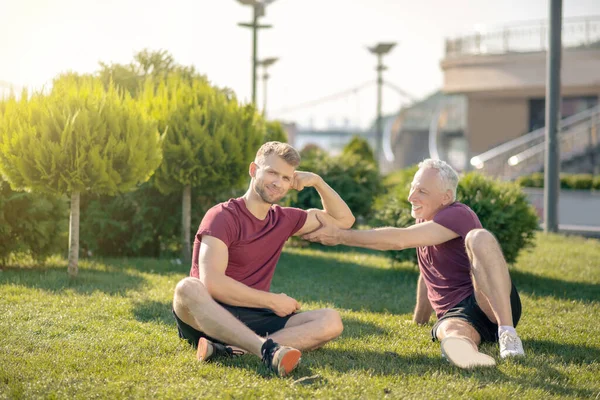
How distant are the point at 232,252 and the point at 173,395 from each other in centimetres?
133

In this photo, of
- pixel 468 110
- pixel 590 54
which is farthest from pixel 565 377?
pixel 468 110

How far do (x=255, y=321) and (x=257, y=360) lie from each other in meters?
0.34

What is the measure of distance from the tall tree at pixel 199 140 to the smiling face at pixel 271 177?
219 inches

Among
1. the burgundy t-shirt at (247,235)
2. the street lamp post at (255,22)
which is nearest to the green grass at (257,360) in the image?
the burgundy t-shirt at (247,235)

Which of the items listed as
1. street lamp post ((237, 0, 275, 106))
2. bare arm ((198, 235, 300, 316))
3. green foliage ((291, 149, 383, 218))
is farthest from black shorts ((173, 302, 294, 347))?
street lamp post ((237, 0, 275, 106))

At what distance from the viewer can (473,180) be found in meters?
10.8

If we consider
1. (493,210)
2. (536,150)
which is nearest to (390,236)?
(493,210)

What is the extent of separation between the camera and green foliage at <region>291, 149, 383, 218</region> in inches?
615

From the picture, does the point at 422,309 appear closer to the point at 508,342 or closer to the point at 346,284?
the point at 508,342

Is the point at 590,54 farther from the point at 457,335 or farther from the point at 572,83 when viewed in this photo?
the point at 457,335

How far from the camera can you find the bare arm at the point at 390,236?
6160 millimetres

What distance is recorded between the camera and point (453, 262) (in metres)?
6.34

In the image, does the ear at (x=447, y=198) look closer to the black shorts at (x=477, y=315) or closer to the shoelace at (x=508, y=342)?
the black shorts at (x=477, y=315)

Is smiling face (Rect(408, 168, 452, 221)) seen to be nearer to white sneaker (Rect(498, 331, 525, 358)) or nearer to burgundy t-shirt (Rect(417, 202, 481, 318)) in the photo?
burgundy t-shirt (Rect(417, 202, 481, 318))
